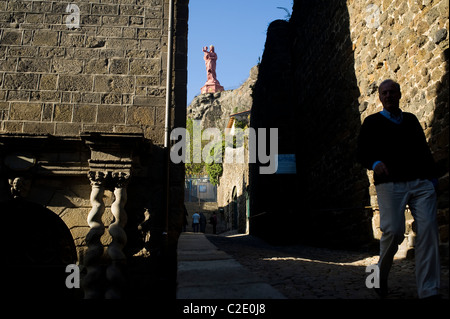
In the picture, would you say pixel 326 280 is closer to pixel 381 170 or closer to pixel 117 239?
pixel 381 170

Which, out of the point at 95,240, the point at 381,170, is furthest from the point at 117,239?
the point at 381,170

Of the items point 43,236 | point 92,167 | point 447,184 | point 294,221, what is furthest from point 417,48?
point 43,236

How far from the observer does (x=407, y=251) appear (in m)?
4.36

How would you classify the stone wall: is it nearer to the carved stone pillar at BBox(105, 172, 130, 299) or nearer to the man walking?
the man walking

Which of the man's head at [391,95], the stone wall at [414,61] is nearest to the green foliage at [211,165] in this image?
the stone wall at [414,61]

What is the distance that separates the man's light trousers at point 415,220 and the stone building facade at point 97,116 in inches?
136

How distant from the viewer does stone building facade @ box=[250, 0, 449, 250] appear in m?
4.09

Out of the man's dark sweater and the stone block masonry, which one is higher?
the stone block masonry

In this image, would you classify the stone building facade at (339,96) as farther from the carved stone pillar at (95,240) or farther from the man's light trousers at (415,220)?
the carved stone pillar at (95,240)

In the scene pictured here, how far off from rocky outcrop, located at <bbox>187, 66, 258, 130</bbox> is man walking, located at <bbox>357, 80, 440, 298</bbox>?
36680mm

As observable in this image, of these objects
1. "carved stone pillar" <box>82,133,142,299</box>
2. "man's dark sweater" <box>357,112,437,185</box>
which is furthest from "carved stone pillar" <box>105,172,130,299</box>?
"man's dark sweater" <box>357,112,437,185</box>

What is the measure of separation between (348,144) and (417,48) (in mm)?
2378

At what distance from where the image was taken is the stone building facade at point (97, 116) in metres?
5.12

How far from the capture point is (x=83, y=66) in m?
5.96
